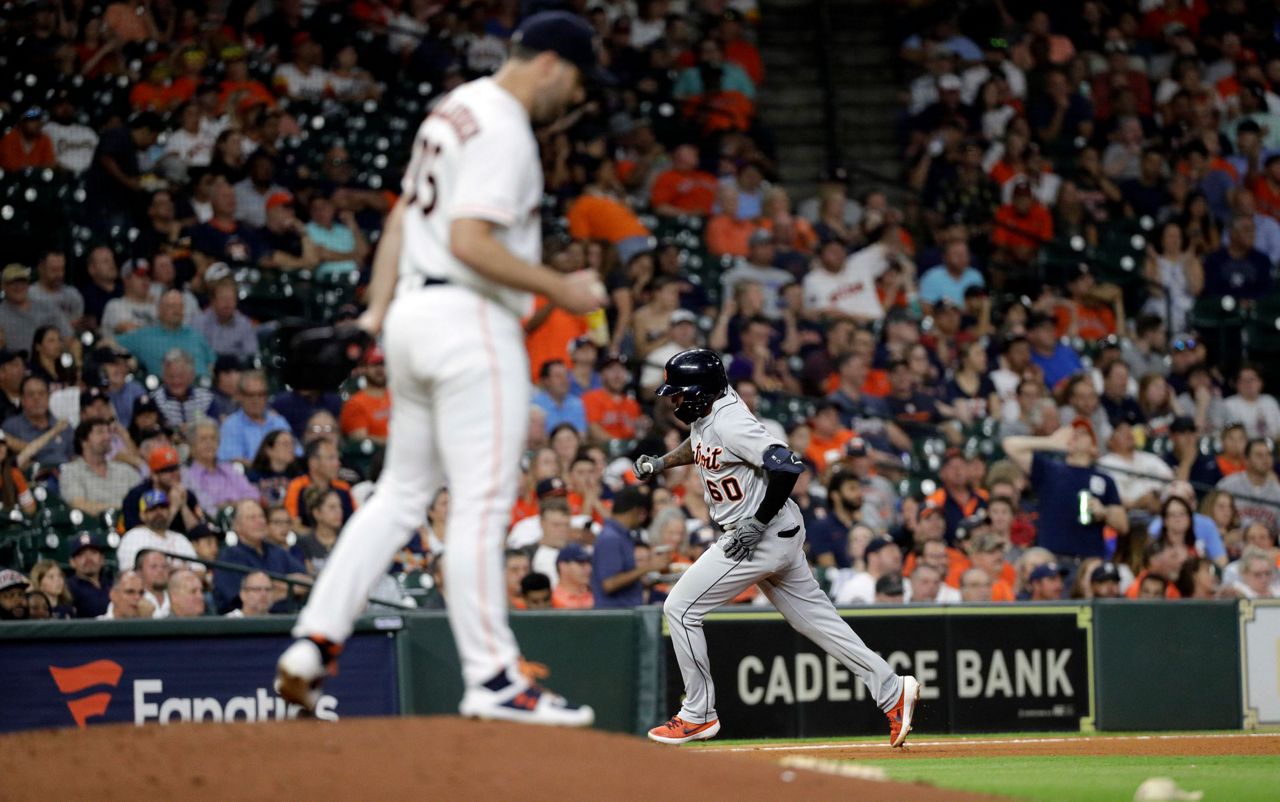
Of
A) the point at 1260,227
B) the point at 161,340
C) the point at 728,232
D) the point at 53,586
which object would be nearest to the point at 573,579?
the point at 53,586

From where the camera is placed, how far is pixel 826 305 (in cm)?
1602

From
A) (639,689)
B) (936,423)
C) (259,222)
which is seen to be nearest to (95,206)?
(259,222)

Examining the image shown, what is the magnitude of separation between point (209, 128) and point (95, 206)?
4.60 feet

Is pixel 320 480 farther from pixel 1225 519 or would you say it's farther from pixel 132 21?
pixel 1225 519

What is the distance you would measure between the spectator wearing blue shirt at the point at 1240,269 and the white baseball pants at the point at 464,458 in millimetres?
14145

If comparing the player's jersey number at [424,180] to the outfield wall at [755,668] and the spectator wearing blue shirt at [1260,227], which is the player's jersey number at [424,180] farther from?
the spectator wearing blue shirt at [1260,227]

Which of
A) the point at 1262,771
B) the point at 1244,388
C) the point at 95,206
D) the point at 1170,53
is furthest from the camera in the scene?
the point at 1170,53

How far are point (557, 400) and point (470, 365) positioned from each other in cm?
864

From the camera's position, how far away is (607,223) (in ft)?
50.9

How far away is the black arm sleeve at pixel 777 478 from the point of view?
27.8ft

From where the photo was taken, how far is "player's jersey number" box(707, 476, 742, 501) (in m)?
8.82

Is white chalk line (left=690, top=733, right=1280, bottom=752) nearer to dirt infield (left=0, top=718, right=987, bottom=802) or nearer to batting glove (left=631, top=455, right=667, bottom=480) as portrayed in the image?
batting glove (left=631, top=455, right=667, bottom=480)

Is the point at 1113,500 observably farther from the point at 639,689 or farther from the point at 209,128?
the point at 209,128

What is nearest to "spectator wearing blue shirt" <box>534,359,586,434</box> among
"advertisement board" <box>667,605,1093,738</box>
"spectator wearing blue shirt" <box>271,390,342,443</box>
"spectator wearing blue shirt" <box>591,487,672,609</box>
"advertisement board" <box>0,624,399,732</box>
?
"spectator wearing blue shirt" <box>271,390,342,443</box>
